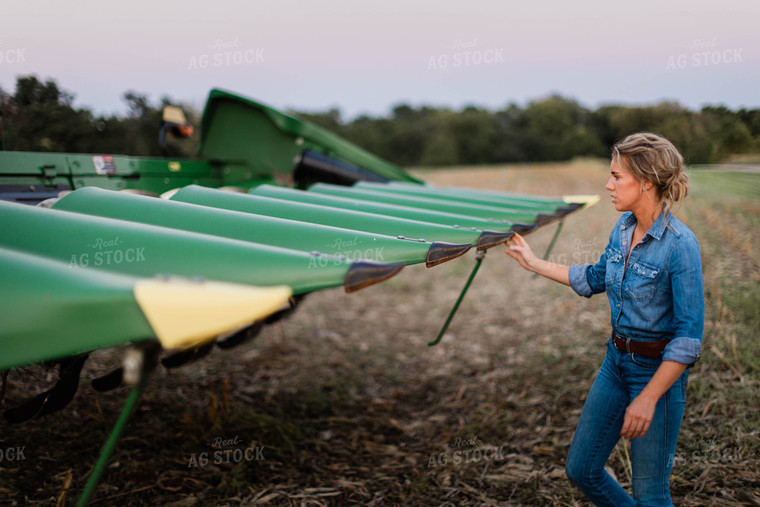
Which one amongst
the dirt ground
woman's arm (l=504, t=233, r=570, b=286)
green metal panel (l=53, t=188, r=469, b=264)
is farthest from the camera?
the dirt ground

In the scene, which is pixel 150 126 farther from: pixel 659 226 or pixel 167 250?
pixel 659 226

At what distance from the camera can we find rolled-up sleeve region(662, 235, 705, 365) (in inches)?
71.3

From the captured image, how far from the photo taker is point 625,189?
6.70 ft

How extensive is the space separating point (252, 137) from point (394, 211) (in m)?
2.92

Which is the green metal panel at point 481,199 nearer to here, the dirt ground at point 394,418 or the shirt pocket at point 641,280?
the dirt ground at point 394,418

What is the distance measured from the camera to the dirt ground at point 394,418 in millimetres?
3070

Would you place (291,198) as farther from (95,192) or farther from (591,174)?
(591,174)

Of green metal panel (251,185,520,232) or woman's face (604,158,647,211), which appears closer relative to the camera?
woman's face (604,158,647,211)

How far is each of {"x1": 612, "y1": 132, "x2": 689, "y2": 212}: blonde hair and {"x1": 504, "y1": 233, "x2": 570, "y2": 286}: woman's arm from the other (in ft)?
1.95

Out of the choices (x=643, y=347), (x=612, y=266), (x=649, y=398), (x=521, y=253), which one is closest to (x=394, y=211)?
(x=521, y=253)

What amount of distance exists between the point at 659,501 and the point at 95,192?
9.69ft

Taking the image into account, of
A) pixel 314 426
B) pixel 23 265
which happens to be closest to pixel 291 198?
pixel 23 265

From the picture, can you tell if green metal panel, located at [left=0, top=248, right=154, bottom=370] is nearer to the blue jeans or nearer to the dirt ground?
the dirt ground

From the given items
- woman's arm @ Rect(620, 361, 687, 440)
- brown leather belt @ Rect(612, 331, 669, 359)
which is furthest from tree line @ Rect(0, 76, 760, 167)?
woman's arm @ Rect(620, 361, 687, 440)
